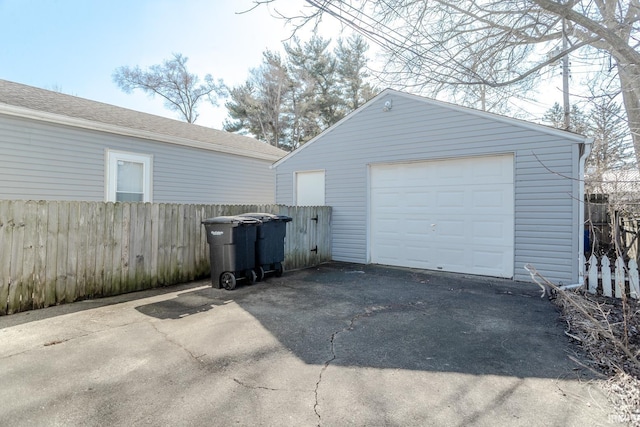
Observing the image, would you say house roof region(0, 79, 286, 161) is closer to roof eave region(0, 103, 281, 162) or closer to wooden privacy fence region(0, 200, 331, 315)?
roof eave region(0, 103, 281, 162)

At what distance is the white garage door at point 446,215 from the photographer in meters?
A: 6.55

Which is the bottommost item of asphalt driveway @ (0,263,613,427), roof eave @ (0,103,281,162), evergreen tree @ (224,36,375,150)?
asphalt driveway @ (0,263,613,427)

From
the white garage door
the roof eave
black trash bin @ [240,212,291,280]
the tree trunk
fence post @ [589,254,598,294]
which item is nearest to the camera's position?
the tree trunk

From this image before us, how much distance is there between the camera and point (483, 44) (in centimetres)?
752

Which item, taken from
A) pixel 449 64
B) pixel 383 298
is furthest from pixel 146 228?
pixel 449 64

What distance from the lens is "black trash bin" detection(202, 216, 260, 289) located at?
5.59 m

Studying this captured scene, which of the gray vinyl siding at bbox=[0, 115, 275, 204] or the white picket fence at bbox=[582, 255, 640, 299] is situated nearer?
the white picket fence at bbox=[582, 255, 640, 299]

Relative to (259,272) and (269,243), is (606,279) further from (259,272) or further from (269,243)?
(259,272)

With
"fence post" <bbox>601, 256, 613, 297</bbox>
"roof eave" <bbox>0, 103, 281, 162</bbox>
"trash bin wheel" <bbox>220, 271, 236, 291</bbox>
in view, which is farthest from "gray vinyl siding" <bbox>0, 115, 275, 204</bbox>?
"fence post" <bbox>601, 256, 613, 297</bbox>

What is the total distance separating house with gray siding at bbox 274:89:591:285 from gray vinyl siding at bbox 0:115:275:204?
279 cm

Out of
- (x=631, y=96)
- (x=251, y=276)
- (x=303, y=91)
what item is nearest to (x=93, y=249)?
(x=251, y=276)

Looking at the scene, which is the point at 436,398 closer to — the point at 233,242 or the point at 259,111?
the point at 233,242

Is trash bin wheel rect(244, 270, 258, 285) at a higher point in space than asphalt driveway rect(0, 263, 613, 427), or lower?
higher

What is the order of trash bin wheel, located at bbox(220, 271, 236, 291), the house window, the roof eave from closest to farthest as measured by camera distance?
trash bin wheel, located at bbox(220, 271, 236, 291)
the roof eave
the house window
